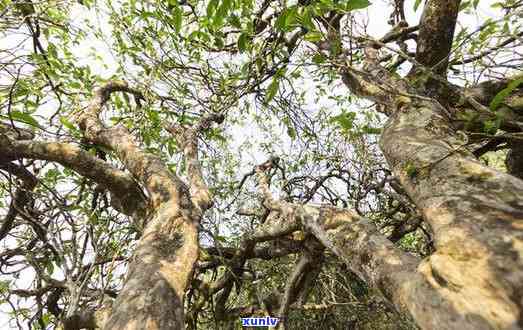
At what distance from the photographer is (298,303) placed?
331 centimetres

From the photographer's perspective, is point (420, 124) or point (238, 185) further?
point (238, 185)

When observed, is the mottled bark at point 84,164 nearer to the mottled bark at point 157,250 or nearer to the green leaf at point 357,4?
the mottled bark at point 157,250

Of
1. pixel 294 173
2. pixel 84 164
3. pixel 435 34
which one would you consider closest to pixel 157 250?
pixel 84 164

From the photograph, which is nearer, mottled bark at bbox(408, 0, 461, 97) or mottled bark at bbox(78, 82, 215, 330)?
mottled bark at bbox(78, 82, 215, 330)

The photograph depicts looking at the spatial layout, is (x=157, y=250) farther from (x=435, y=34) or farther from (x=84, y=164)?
(x=435, y=34)

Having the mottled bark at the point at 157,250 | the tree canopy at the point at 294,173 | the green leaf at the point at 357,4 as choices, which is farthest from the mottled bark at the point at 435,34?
the mottled bark at the point at 157,250

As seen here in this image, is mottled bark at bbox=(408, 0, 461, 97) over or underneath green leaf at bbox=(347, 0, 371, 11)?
over

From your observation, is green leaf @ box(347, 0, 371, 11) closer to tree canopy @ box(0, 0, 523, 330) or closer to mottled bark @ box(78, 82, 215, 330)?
tree canopy @ box(0, 0, 523, 330)

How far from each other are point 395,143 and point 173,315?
1.44 m

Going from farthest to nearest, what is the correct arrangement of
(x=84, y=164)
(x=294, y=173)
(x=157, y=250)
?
(x=294, y=173) < (x=84, y=164) < (x=157, y=250)

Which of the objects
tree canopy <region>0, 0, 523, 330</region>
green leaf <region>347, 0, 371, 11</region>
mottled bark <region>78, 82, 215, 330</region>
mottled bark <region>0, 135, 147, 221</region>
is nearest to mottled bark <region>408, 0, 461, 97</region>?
tree canopy <region>0, 0, 523, 330</region>

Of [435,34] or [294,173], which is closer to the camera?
[435,34]

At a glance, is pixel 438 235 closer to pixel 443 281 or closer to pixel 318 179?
pixel 443 281

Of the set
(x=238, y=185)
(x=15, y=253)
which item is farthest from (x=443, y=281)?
(x=238, y=185)
